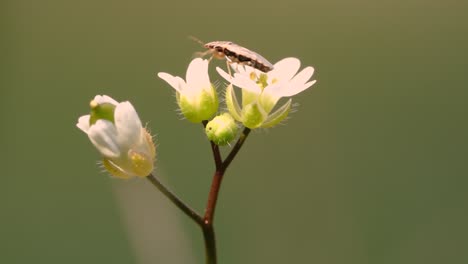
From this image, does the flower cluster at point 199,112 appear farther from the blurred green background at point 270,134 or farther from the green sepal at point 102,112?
the blurred green background at point 270,134

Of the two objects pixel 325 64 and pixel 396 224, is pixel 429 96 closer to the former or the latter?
pixel 325 64

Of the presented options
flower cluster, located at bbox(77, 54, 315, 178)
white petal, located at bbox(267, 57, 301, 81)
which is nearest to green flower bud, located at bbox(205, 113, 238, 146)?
flower cluster, located at bbox(77, 54, 315, 178)

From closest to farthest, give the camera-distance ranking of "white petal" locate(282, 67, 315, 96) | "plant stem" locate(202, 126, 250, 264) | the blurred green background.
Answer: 1. "plant stem" locate(202, 126, 250, 264)
2. "white petal" locate(282, 67, 315, 96)
3. the blurred green background

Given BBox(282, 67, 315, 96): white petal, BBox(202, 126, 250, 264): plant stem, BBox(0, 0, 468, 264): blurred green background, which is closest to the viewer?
BBox(202, 126, 250, 264): plant stem

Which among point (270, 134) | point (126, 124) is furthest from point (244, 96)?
point (270, 134)

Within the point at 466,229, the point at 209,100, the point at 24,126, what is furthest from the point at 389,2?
the point at 209,100

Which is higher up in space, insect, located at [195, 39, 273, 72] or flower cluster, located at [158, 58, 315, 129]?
insect, located at [195, 39, 273, 72]

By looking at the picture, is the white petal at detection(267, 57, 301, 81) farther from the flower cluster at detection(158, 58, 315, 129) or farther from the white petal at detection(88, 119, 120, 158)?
the white petal at detection(88, 119, 120, 158)
